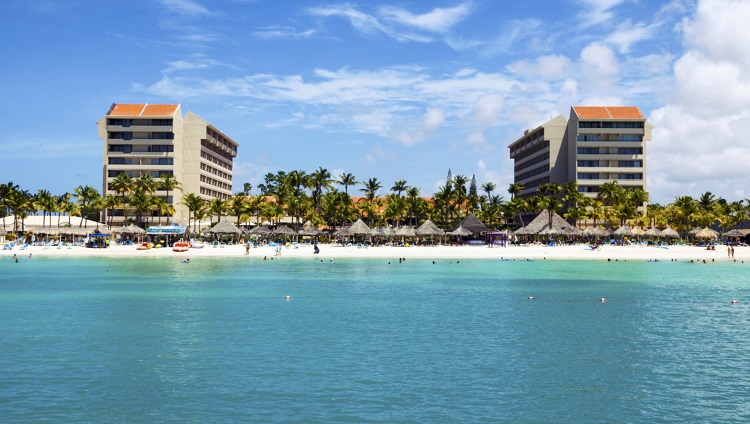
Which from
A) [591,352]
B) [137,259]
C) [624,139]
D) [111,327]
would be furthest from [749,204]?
Result: [111,327]

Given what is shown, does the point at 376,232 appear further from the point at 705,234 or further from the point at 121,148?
the point at 121,148

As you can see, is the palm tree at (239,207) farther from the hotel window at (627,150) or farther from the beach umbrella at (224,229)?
the hotel window at (627,150)

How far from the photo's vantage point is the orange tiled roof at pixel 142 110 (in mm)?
106938

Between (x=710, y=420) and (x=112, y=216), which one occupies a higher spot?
(x=112, y=216)

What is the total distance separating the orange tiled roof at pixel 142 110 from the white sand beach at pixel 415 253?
105 feet

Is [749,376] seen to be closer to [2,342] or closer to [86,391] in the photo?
[86,391]

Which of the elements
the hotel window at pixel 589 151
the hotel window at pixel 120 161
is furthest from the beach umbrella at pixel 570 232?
the hotel window at pixel 120 161

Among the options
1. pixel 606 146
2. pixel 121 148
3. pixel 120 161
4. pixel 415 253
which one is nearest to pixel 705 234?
pixel 606 146

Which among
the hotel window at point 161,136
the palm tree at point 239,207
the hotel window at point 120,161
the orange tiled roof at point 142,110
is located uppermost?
the orange tiled roof at point 142,110

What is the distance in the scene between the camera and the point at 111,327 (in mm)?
24031

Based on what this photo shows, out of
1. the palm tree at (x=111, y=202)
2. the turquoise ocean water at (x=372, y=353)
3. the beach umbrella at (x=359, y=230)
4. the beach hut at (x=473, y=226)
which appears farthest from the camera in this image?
the palm tree at (x=111, y=202)

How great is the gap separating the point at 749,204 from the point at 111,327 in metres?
115

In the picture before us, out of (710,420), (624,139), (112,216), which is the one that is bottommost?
(710,420)

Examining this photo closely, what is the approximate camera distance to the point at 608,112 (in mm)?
111000
